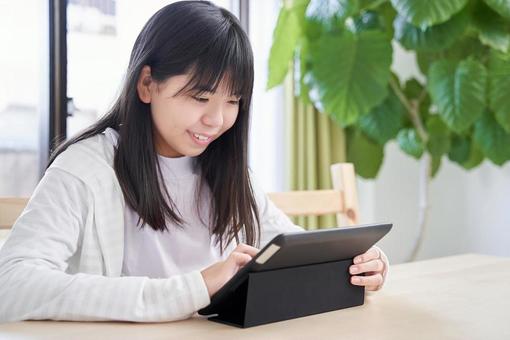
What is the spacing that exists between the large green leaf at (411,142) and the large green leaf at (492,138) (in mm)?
253

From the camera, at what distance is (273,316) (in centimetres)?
92

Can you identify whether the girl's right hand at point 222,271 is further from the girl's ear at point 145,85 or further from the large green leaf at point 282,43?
the large green leaf at point 282,43

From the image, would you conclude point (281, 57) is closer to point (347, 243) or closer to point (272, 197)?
point (272, 197)

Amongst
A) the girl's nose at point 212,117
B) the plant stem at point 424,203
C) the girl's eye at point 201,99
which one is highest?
the girl's eye at point 201,99

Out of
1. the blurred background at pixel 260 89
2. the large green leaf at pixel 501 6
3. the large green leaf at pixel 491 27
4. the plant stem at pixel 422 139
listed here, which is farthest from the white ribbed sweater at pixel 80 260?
the plant stem at pixel 422 139

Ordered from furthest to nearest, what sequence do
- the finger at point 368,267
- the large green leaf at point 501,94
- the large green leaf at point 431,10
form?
the large green leaf at point 501,94 → the large green leaf at point 431,10 → the finger at point 368,267

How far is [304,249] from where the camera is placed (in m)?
0.89

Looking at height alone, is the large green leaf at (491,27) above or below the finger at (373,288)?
above

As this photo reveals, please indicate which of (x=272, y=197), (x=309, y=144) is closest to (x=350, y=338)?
(x=272, y=197)

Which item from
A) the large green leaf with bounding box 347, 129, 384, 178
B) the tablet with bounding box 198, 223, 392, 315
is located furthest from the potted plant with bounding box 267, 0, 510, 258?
the tablet with bounding box 198, 223, 392, 315

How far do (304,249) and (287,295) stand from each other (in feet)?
0.26

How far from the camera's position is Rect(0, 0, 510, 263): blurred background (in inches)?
102

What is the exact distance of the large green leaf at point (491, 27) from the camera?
8.68ft

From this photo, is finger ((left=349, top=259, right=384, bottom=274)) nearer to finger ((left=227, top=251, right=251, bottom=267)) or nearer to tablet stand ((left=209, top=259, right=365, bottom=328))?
tablet stand ((left=209, top=259, right=365, bottom=328))
